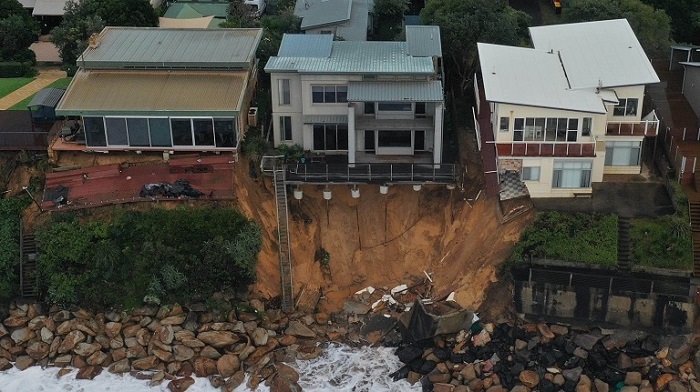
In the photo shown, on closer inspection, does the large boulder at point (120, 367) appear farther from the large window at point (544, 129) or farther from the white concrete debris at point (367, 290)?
the large window at point (544, 129)

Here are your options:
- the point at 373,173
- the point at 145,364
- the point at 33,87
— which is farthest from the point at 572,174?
the point at 33,87

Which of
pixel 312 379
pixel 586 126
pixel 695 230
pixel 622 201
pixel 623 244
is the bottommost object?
pixel 312 379

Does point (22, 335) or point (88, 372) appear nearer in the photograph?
point (88, 372)

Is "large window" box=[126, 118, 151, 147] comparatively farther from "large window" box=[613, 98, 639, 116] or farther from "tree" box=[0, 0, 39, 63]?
"large window" box=[613, 98, 639, 116]

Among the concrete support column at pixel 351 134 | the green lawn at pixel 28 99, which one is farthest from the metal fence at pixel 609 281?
the green lawn at pixel 28 99

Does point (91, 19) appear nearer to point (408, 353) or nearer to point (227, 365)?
point (227, 365)

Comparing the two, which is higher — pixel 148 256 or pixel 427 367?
pixel 148 256
